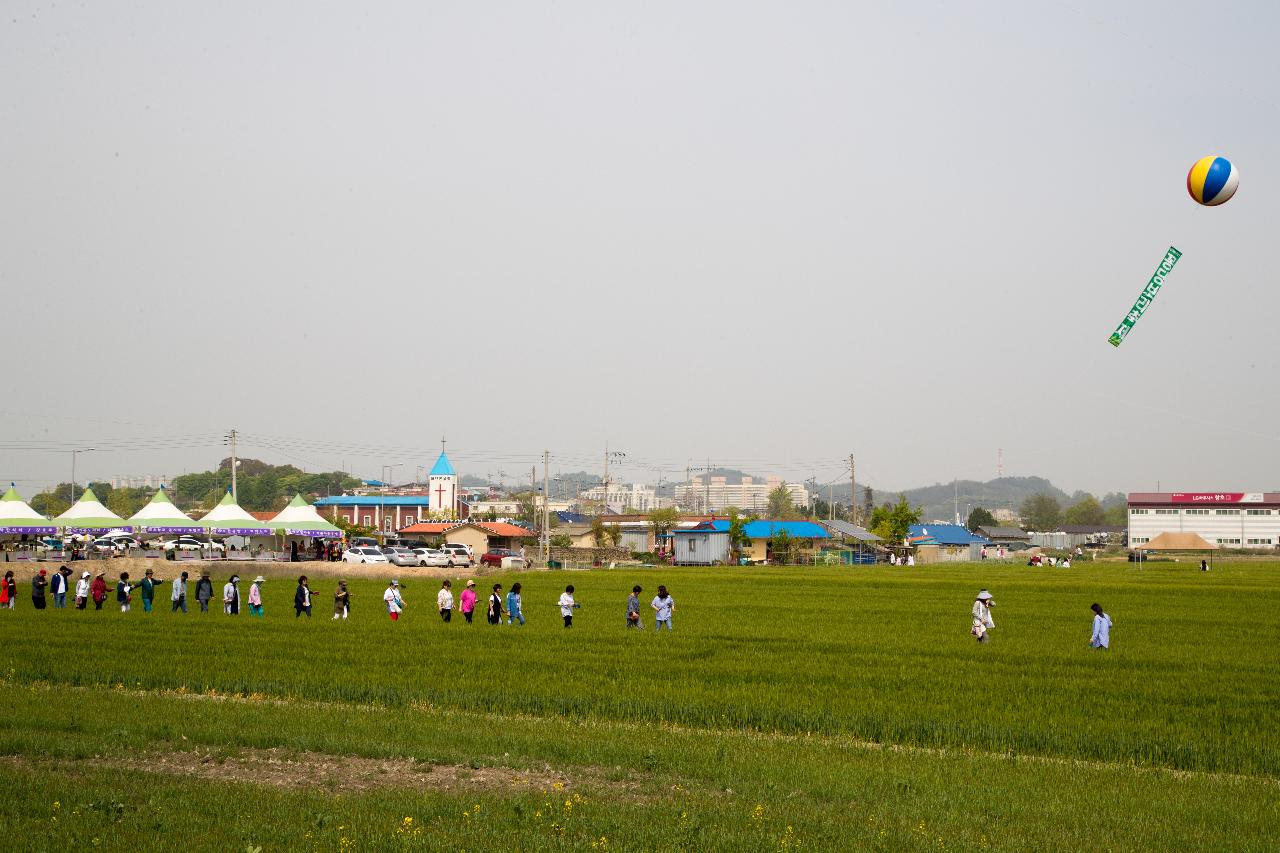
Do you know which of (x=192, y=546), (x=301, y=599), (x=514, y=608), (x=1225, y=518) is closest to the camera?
(x=514, y=608)

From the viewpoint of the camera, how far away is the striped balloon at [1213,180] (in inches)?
851

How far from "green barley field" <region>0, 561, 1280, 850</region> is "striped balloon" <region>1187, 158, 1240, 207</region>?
30.1ft

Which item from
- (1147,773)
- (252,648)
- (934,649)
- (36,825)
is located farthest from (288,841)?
(934,649)

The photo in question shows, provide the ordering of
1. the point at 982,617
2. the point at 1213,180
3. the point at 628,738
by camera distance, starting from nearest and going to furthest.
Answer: the point at 628,738 → the point at 1213,180 → the point at 982,617

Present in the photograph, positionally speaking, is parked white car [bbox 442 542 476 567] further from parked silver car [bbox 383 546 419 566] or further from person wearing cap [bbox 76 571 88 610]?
person wearing cap [bbox 76 571 88 610]

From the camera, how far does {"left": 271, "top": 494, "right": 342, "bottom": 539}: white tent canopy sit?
243ft

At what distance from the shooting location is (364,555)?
257 ft

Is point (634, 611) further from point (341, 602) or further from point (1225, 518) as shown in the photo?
point (1225, 518)

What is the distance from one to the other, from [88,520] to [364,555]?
55.2ft

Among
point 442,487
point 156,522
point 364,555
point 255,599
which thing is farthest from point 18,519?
point 442,487

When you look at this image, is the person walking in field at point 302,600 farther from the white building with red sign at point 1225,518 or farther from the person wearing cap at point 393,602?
the white building with red sign at point 1225,518

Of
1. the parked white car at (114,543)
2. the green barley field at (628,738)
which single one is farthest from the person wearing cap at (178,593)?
the parked white car at (114,543)

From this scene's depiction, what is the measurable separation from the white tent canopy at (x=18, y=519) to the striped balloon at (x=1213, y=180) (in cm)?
6571

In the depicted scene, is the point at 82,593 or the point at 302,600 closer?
the point at 302,600
